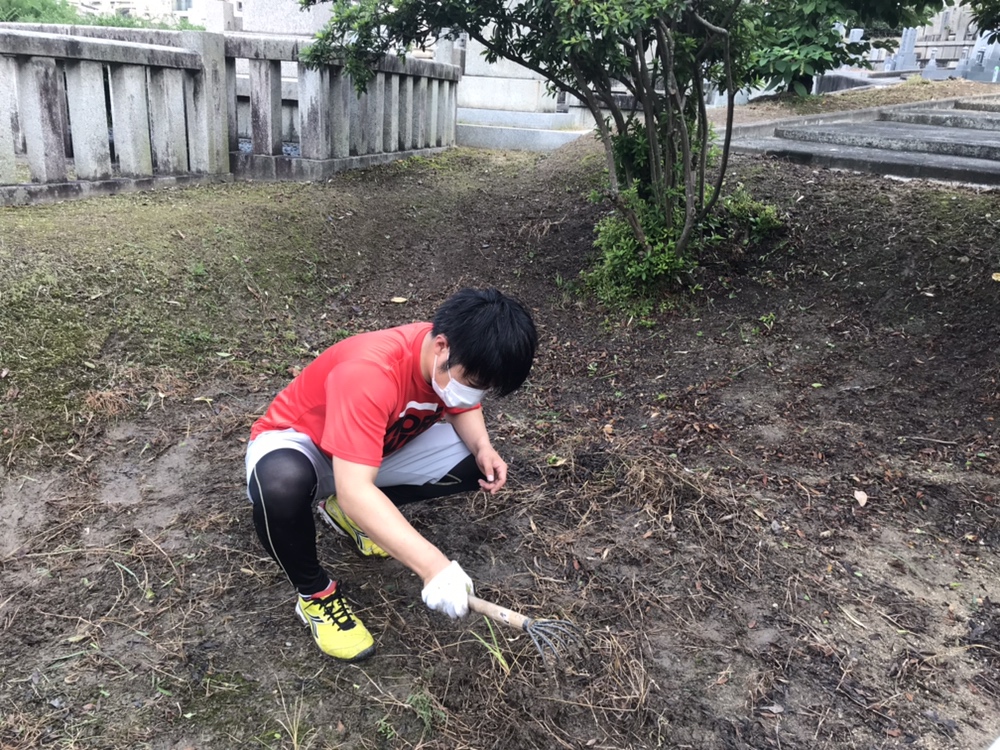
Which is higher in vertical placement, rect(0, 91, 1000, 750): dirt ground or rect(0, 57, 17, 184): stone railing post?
rect(0, 57, 17, 184): stone railing post

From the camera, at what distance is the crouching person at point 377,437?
1876 mm

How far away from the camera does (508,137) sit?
8.48m

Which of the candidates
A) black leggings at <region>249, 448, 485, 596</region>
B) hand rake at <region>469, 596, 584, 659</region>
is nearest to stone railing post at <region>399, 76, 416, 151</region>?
black leggings at <region>249, 448, 485, 596</region>

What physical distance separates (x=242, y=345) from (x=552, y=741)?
2776 mm

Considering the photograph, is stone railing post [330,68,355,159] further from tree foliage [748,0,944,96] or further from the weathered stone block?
tree foliage [748,0,944,96]

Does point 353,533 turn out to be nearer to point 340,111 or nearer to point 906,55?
point 340,111

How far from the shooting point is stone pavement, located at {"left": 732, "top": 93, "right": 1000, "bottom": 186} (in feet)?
17.0

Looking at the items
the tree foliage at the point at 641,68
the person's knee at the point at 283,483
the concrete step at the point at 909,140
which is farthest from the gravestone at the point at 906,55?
the person's knee at the point at 283,483

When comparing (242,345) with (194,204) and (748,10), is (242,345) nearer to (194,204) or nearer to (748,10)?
(194,204)

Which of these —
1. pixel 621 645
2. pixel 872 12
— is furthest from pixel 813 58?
pixel 621 645

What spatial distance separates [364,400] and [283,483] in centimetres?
34

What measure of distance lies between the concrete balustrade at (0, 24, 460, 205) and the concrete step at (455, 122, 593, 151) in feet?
Result: 5.38

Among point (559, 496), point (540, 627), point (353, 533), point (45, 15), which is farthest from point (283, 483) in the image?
point (45, 15)

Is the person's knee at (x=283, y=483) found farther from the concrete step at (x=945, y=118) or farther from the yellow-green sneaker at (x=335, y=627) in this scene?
the concrete step at (x=945, y=118)
